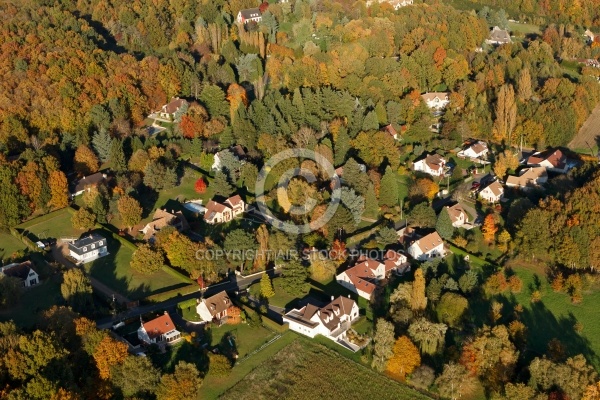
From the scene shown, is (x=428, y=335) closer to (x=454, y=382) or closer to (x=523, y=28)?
(x=454, y=382)

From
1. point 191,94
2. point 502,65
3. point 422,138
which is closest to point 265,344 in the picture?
point 422,138

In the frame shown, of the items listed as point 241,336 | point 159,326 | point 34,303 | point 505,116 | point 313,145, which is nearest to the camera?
point 159,326

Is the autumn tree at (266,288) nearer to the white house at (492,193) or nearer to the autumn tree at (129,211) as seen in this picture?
the autumn tree at (129,211)

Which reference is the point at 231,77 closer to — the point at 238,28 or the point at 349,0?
the point at 238,28

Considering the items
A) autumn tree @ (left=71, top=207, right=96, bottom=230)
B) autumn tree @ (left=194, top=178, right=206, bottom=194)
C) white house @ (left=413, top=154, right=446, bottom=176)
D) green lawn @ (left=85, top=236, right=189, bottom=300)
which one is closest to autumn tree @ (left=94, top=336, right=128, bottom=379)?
green lawn @ (left=85, top=236, right=189, bottom=300)

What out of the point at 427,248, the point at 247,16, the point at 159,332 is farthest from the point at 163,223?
the point at 247,16

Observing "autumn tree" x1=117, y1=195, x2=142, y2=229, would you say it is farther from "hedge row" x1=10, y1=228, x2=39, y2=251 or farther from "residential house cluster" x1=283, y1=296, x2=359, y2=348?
"residential house cluster" x1=283, y1=296, x2=359, y2=348
